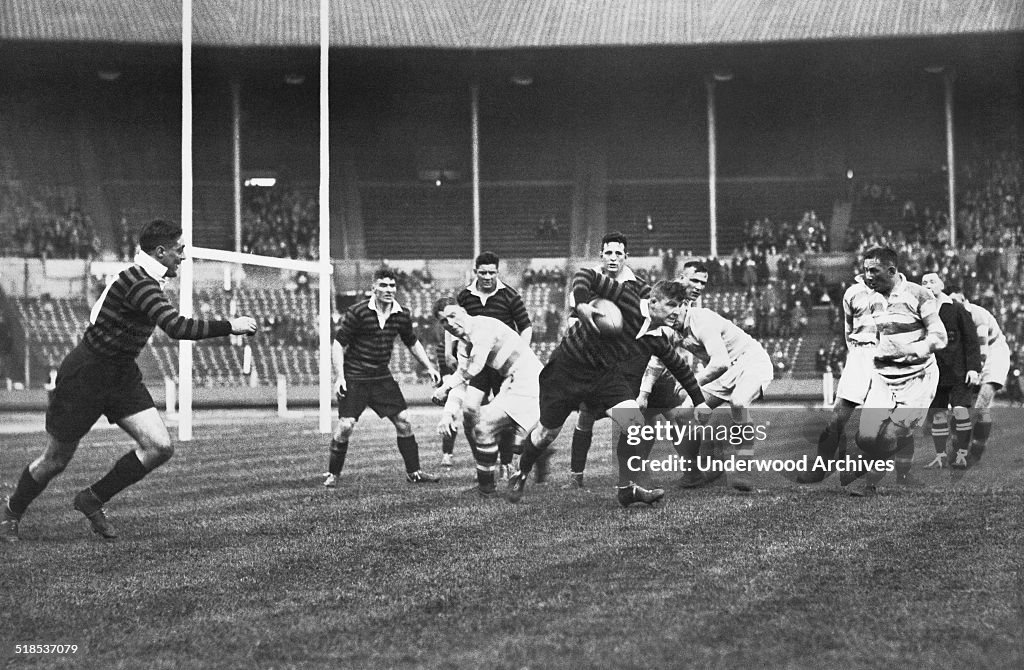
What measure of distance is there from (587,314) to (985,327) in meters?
5.85

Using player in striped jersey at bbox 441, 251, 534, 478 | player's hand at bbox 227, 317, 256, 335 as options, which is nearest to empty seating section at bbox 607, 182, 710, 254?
player in striped jersey at bbox 441, 251, 534, 478

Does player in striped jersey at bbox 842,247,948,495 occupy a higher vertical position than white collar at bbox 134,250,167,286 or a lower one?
lower

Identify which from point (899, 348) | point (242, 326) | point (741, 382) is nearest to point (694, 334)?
point (741, 382)

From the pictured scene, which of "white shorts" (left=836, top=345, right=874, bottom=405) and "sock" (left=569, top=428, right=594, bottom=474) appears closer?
"white shorts" (left=836, top=345, right=874, bottom=405)

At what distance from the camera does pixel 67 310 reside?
3266 cm

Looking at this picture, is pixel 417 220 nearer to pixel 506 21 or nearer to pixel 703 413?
pixel 506 21

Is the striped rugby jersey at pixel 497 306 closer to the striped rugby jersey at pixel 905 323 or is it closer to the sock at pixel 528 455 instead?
the sock at pixel 528 455

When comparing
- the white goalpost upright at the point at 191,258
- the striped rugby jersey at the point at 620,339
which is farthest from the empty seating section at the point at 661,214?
the striped rugby jersey at the point at 620,339

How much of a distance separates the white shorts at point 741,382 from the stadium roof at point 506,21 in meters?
25.0

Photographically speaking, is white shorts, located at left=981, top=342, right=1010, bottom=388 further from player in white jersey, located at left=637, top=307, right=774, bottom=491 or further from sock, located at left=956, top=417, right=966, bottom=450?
player in white jersey, located at left=637, top=307, right=774, bottom=491

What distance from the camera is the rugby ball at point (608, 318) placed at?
33.8 feet

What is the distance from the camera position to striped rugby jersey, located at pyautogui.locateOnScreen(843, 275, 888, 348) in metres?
11.0

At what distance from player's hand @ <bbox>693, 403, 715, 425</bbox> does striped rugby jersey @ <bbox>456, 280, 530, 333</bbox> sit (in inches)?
78.1

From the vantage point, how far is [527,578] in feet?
24.4
